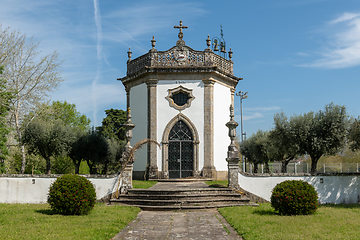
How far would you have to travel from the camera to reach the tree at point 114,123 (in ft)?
142

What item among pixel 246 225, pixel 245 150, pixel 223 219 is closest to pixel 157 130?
pixel 223 219

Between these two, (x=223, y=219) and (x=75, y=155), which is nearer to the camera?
(x=223, y=219)

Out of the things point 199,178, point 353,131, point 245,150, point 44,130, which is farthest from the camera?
point 245,150

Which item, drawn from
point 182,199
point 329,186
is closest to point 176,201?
point 182,199

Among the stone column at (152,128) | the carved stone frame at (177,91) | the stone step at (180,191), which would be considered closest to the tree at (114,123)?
the stone column at (152,128)

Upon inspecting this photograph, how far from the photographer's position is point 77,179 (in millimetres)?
11953

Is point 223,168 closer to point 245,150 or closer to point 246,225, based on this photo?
point 246,225

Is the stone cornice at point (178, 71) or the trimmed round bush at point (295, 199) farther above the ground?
the stone cornice at point (178, 71)

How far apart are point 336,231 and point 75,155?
23.8m

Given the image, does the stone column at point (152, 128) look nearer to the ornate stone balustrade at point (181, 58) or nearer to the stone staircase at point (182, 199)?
the ornate stone balustrade at point (181, 58)

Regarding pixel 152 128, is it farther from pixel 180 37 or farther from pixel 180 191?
pixel 180 191

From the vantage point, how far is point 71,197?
37.2 feet

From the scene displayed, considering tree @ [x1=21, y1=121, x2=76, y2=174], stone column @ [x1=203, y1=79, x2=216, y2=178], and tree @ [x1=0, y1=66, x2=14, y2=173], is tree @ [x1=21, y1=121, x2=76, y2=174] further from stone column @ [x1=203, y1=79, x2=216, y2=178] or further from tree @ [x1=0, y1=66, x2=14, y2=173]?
stone column @ [x1=203, y1=79, x2=216, y2=178]

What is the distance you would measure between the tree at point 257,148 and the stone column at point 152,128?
19446 mm
